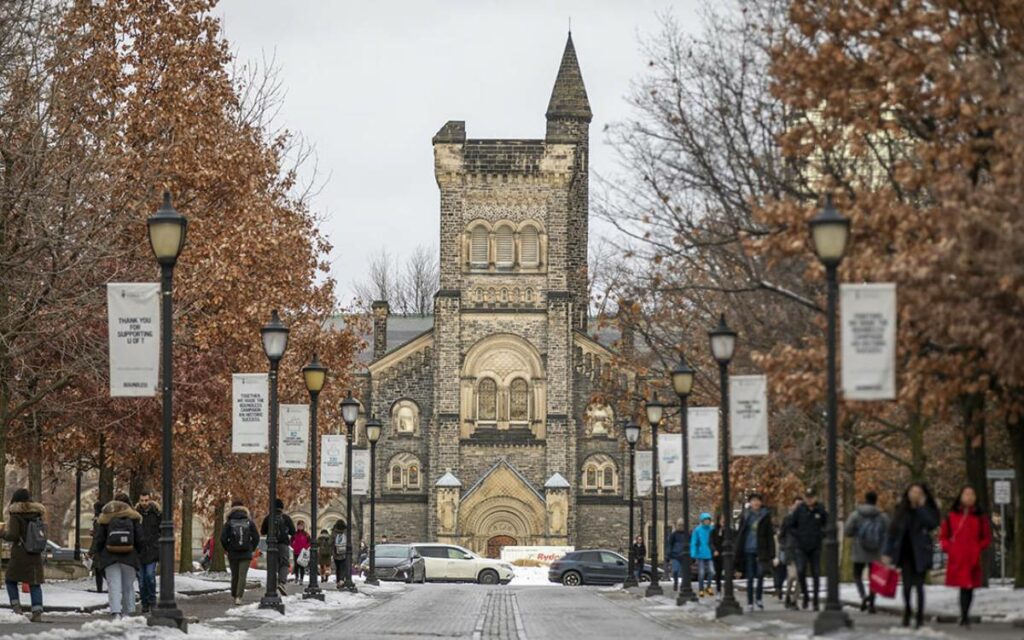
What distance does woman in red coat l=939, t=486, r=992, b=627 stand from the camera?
63.7ft

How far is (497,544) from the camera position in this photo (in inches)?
3361

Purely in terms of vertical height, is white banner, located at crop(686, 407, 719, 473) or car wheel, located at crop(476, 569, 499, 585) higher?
white banner, located at crop(686, 407, 719, 473)

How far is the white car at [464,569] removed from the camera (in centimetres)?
6531

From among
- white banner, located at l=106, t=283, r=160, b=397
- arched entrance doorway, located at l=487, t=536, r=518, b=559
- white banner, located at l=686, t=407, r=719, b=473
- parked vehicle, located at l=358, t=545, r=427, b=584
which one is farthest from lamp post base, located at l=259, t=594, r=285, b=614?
arched entrance doorway, located at l=487, t=536, r=518, b=559

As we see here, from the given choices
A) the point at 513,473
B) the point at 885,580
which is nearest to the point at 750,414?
the point at 885,580

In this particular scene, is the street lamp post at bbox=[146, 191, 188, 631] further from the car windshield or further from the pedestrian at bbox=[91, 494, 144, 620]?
the car windshield

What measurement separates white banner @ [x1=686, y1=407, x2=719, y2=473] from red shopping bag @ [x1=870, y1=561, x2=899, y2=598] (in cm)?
864

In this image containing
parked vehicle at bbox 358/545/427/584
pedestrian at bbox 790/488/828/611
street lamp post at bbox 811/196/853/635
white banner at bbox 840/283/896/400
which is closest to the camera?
white banner at bbox 840/283/896/400

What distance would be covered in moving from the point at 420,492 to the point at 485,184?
14889 millimetres

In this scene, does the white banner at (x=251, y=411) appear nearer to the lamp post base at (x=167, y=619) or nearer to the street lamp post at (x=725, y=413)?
the lamp post base at (x=167, y=619)

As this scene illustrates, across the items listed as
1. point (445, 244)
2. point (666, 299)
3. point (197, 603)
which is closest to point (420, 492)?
point (445, 244)

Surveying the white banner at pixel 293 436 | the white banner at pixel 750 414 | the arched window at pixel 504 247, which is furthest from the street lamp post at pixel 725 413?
the arched window at pixel 504 247

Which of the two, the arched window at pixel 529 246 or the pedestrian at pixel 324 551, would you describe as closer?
the pedestrian at pixel 324 551

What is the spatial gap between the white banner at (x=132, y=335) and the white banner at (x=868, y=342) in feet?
25.3
